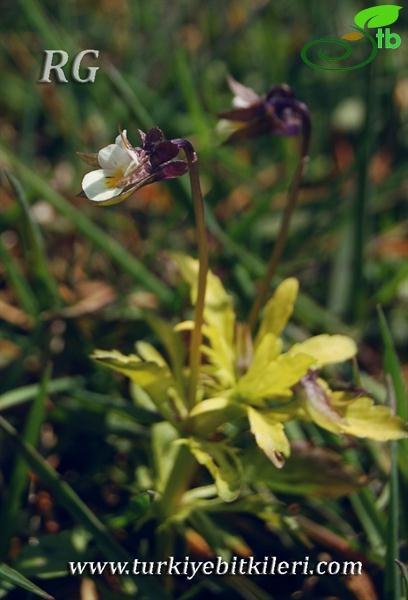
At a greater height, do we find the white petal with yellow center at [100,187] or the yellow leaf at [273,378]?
the white petal with yellow center at [100,187]

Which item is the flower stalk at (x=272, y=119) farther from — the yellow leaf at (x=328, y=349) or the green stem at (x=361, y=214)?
the green stem at (x=361, y=214)

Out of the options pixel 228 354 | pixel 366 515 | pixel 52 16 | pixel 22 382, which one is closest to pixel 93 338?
pixel 22 382

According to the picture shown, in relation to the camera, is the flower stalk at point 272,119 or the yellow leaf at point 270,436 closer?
the yellow leaf at point 270,436

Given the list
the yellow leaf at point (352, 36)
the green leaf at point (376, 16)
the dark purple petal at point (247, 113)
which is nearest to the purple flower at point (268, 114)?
the dark purple petal at point (247, 113)

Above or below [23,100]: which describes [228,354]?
below

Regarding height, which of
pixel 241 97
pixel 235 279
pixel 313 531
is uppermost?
pixel 241 97

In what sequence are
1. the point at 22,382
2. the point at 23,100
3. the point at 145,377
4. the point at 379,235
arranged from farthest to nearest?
the point at 23,100, the point at 379,235, the point at 22,382, the point at 145,377

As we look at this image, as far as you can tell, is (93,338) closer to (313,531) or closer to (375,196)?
(313,531)
